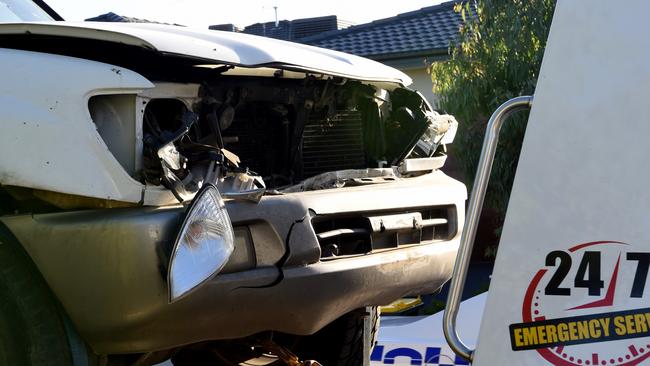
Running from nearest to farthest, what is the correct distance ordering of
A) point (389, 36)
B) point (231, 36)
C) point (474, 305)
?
1. point (231, 36)
2. point (474, 305)
3. point (389, 36)

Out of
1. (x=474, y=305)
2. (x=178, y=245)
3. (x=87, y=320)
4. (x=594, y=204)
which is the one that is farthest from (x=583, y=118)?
→ (x=474, y=305)

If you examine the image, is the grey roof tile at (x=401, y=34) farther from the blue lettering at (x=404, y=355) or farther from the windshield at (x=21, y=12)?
the windshield at (x=21, y=12)

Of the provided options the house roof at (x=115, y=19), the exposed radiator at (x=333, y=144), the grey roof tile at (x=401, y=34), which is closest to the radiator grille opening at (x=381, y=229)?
the exposed radiator at (x=333, y=144)

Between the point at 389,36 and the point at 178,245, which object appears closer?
the point at 178,245

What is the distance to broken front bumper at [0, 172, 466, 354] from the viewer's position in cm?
318

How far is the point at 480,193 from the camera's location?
2.65 meters

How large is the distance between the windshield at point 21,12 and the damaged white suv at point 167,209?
94cm

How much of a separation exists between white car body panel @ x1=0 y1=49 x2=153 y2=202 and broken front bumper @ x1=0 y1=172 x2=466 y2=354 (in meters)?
0.15

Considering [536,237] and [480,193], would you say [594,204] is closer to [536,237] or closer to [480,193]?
[536,237]

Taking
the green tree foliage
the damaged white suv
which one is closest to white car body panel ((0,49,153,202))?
the damaged white suv

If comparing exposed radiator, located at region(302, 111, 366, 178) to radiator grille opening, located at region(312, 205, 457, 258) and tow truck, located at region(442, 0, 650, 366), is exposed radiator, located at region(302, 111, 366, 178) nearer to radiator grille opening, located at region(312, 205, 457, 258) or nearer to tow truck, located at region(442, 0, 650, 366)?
radiator grille opening, located at region(312, 205, 457, 258)

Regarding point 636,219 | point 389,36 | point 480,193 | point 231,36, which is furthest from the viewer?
point 389,36

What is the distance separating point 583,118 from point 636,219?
0.26 m

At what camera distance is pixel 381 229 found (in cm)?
394
